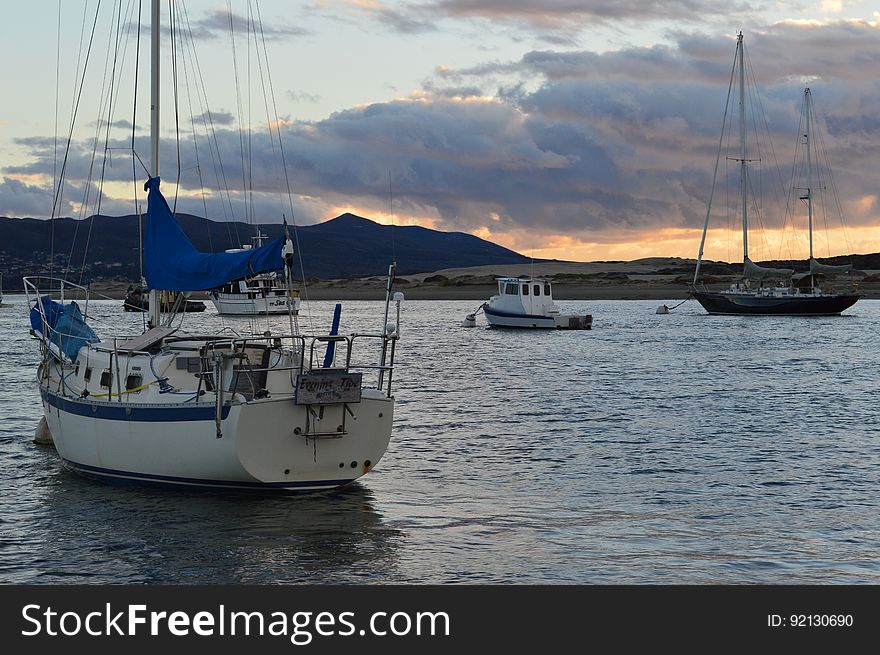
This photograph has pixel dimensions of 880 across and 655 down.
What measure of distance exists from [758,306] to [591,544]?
289 ft

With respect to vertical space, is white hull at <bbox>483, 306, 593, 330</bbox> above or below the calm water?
above

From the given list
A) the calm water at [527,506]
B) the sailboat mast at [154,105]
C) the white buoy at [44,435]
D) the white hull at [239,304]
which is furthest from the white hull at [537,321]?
the sailboat mast at [154,105]

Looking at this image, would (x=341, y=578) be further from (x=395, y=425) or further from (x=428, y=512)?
(x=395, y=425)

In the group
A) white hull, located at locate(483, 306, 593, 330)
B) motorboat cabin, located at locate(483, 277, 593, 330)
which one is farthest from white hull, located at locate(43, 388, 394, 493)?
white hull, located at locate(483, 306, 593, 330)

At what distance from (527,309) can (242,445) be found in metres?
60.6

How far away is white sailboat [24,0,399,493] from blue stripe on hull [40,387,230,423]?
0.08 ft

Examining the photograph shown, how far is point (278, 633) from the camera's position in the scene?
10.0 meters

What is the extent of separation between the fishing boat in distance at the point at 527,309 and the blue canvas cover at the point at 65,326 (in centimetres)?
5491

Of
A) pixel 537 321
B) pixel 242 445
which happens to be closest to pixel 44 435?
pixel 242 445

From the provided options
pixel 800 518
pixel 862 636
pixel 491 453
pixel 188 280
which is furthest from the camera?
pixel 491 453

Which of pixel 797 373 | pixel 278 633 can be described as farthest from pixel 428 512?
pixel 797 373

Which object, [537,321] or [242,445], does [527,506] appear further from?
[537,321]

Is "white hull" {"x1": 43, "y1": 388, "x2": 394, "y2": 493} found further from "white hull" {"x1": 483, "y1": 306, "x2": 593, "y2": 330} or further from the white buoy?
"white hull" {"x1": 483, "y1": 306, "x2": 593, "y2": 330}

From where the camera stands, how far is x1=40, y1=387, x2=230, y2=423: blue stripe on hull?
16500mm
